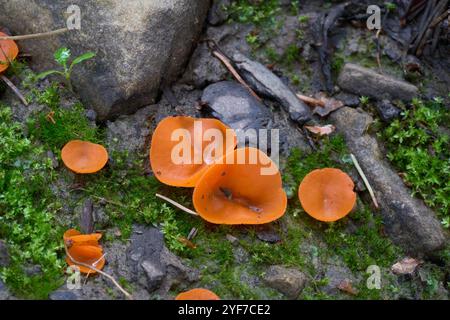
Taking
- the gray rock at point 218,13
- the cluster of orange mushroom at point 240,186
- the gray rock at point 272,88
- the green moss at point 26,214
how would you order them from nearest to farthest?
the green moss at point 26,214 < the cluster of orange mushroom at point 240,186 < the gray rock at point 272,88 < the gray rock at point 218,13

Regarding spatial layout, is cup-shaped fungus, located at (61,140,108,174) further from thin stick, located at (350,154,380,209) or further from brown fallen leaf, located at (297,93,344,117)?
thin stick, located at (350,154,380,209)

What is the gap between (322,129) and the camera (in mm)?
4348

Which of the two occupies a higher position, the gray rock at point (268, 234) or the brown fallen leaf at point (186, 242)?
the brown fallen leaf at point (186, 242)

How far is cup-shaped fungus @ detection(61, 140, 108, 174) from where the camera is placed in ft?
12.6

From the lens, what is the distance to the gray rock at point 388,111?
433cm

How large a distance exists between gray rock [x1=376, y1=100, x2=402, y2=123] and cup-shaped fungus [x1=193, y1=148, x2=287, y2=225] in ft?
3.48

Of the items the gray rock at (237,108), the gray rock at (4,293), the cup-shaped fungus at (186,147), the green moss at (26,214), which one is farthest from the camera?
the gray rock at (237,108)

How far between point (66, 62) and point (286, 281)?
2.28 m

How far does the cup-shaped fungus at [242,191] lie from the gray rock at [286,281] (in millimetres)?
357

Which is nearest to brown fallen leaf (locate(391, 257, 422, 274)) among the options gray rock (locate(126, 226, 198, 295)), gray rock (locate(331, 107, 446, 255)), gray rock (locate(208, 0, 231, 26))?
gray rock (locate(331, 107, 446, 255))

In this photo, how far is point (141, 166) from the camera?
4.05 meters

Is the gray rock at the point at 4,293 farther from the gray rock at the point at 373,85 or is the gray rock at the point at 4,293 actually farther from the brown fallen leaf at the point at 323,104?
the gray rock at the point at 373,85

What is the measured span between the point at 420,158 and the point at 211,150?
61.2 inches

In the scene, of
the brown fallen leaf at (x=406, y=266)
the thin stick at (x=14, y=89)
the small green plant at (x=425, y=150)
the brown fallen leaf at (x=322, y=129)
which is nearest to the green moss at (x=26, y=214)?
the thin stick at (x=14, y=89)
